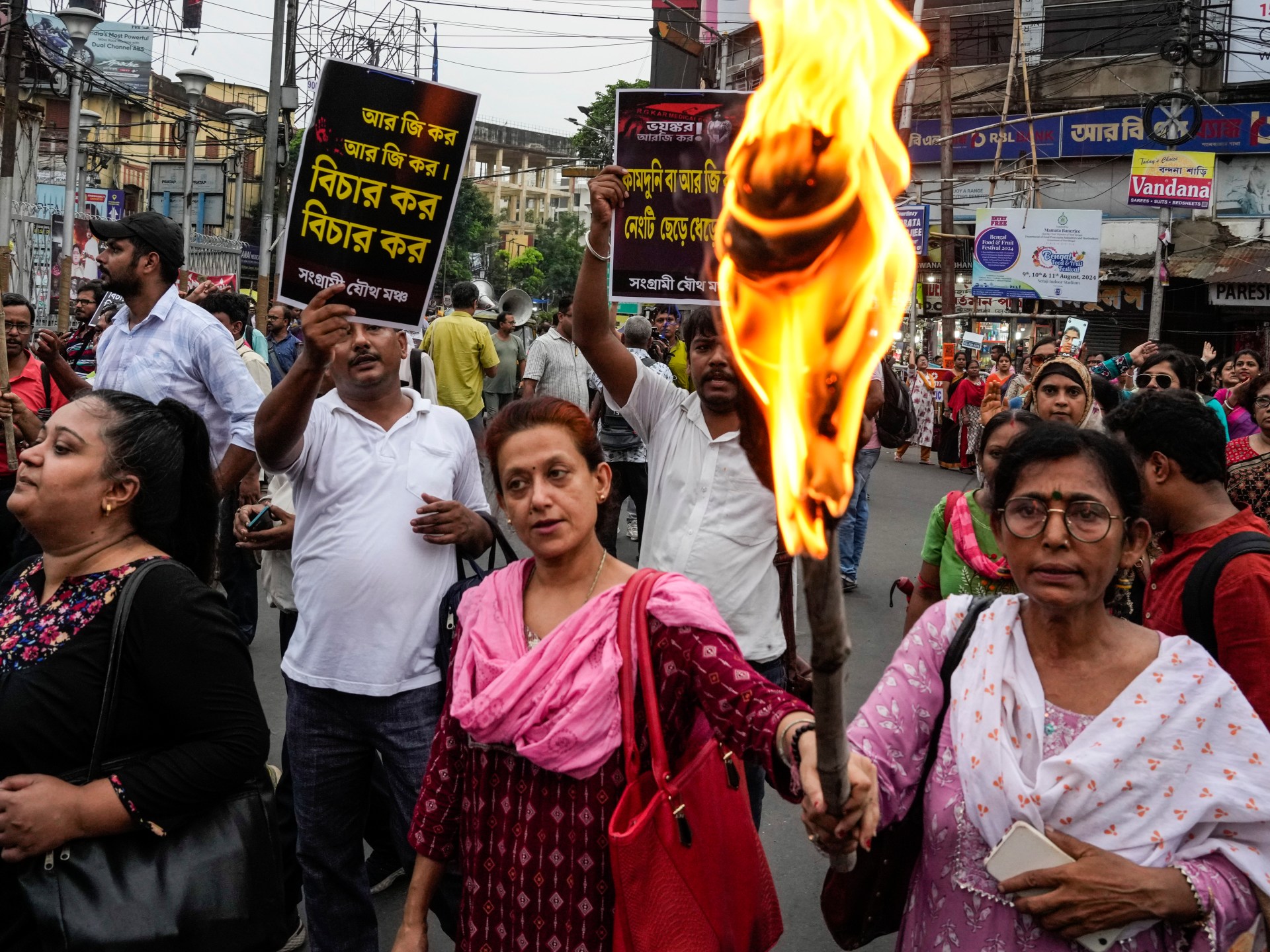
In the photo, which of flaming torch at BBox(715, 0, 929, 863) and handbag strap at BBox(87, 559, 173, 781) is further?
handbag strap at BBox(87, 559, 173, 781)

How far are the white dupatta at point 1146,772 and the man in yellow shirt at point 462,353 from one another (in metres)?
9.13

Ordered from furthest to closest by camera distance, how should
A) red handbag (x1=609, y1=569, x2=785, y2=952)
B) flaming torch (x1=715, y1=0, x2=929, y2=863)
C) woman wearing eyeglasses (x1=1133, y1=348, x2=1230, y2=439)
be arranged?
woman wearing eyeglasses (x1=1133, y1=348, x2=1230, y2=439) < red handbag (x1=609, y1=569, x2=785, y2=952) < flaming torch (x1=715, y1=0, x2=929, y2=863)

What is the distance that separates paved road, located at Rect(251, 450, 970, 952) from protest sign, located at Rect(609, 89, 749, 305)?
1.67 m

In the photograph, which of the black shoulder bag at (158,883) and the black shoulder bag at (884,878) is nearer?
the black shoulder bag at (158,883)

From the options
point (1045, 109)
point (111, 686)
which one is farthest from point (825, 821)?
point (1045, 109)

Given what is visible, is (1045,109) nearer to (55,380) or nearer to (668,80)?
(668,80)

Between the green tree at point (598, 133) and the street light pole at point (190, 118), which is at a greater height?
the green tree at point (598, 133)

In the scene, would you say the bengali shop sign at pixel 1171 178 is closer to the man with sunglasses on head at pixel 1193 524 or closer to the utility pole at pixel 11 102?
the utility pole at pixel 11 102

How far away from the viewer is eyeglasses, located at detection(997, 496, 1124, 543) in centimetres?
227

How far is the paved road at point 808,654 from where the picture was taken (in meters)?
4.20

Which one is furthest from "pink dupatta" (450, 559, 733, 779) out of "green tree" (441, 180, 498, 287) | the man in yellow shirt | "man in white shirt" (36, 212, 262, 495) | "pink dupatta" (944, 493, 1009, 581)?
"green tree" (441, 180, 498, 287)

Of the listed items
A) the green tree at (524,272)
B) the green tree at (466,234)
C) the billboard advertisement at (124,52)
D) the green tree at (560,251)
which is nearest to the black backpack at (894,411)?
the billboard advertisement at (124,52)

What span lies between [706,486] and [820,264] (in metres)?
2.08

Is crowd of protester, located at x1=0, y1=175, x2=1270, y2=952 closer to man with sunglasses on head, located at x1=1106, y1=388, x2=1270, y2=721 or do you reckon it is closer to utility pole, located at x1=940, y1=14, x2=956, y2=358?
man with sunglasses on head, located at x1=1106, y1=388, x2=1270, y2=721
